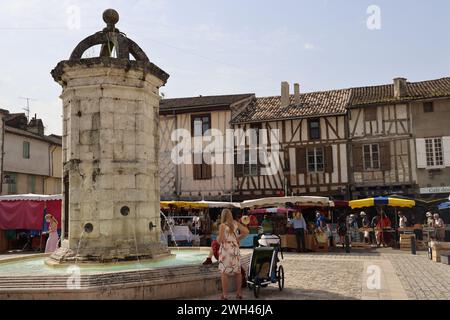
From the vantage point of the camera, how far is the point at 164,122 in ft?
92.8

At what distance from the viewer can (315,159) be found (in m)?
25.5

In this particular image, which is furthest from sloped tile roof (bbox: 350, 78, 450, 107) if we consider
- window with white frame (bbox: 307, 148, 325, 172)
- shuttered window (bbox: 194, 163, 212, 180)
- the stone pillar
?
the stone pillar

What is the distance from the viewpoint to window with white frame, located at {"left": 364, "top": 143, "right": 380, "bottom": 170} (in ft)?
80.7

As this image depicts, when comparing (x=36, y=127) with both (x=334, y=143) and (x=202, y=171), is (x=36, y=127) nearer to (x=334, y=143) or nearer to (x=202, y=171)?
(x=202, y=171)

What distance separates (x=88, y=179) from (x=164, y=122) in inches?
811

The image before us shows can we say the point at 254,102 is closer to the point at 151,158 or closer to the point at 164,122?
the point at 164,122

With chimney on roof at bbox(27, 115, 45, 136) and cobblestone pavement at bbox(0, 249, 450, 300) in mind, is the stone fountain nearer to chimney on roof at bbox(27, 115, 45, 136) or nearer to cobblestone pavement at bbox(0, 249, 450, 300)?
cobblestone pavement at bbox(0, 249, 450, 300)

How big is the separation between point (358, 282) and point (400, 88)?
19.4m

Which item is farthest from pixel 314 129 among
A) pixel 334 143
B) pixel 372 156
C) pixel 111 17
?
pixel 111 17

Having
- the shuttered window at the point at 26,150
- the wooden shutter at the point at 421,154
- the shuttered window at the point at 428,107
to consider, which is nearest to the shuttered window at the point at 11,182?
the shuttered window at the point at 26,150

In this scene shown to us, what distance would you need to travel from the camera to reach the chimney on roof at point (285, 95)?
27.4 metres

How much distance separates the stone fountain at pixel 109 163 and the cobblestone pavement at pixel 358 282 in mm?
1228
